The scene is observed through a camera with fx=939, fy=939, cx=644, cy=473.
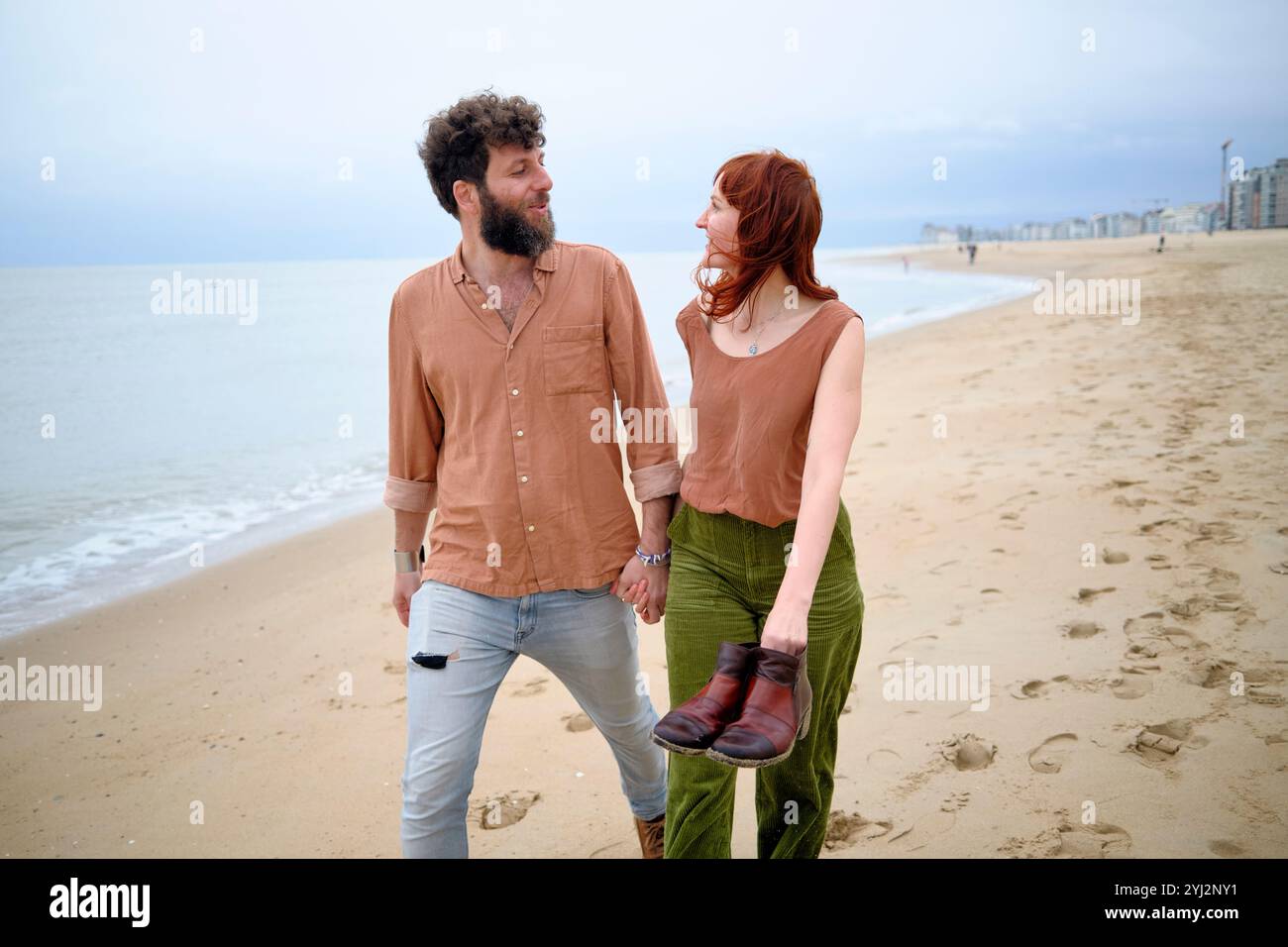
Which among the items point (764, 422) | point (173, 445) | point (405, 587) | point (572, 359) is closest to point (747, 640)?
point (764, 422)

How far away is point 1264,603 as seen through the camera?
457 centimetres

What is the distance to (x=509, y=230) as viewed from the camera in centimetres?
281

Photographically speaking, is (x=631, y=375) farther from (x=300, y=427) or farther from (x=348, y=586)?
(x=300, y=427)

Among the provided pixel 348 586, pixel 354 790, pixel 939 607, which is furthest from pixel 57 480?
pixel 939 607

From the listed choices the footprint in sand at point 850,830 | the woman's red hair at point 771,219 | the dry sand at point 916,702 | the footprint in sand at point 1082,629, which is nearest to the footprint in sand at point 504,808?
the dry sand at point 916,702

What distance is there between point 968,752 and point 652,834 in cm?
140

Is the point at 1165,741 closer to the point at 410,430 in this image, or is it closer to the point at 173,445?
the point at 410,430

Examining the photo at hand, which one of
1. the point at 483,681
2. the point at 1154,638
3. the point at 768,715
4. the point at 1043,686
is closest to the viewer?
the point at 768,715

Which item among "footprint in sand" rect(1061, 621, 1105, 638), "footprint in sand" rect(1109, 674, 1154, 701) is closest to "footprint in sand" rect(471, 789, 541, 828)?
"footprint in sand" rect(1109, 674, 1154, 701)

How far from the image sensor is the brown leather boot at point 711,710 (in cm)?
206

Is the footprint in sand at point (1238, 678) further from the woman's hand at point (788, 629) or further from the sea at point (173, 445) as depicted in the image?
the sea at point (173, 445)

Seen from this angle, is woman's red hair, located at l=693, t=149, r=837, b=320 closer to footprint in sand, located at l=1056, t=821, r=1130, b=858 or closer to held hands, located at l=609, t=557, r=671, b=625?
held hands, located at l=609, t=557, r=671, b=625

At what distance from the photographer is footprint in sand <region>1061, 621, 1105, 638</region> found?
4.52m

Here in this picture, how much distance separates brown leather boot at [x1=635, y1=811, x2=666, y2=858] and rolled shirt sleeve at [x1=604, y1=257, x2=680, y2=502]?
1072mm
